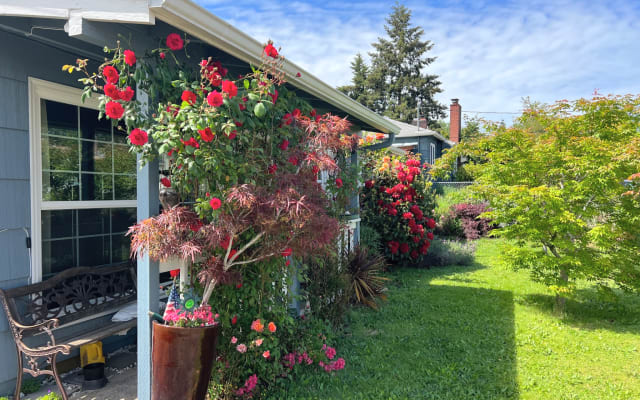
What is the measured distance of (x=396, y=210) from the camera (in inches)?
331

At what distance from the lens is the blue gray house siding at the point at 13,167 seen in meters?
3.16

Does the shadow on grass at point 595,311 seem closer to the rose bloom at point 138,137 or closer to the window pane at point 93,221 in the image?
the rose bloom at point 138,137

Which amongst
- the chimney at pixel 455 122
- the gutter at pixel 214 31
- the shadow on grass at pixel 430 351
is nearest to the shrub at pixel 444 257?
the shadow on grass at pixel 430 351

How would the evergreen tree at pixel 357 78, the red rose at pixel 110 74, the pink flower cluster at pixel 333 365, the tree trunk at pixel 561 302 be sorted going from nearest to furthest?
the red rose at pixel 110 74, the pink flower cluster at pixel 333 365, the tree trunk at pixel 561 302, the evergreen tree at pixel 357 78

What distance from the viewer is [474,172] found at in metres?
6.60

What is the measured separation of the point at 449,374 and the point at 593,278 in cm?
286

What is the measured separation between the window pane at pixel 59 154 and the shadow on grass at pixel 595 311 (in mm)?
5999

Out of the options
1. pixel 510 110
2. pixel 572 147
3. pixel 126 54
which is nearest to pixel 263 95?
pixel 126 54

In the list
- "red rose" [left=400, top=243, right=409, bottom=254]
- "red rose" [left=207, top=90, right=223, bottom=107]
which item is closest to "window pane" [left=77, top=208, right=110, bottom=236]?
"red rose" [left=207, top=90, right=223, bottom=107]

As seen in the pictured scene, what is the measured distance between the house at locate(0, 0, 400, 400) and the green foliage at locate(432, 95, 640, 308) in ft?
9.75

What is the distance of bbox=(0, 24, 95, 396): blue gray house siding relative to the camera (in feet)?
10.4

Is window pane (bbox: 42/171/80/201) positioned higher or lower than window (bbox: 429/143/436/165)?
lower

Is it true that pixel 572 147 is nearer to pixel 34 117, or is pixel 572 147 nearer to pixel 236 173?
pixel 236 173

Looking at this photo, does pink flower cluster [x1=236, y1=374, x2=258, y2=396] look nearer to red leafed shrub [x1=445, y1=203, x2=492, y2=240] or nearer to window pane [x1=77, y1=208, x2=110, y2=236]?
window pane [x1=77, y1=208, x2=110, y2=236]
